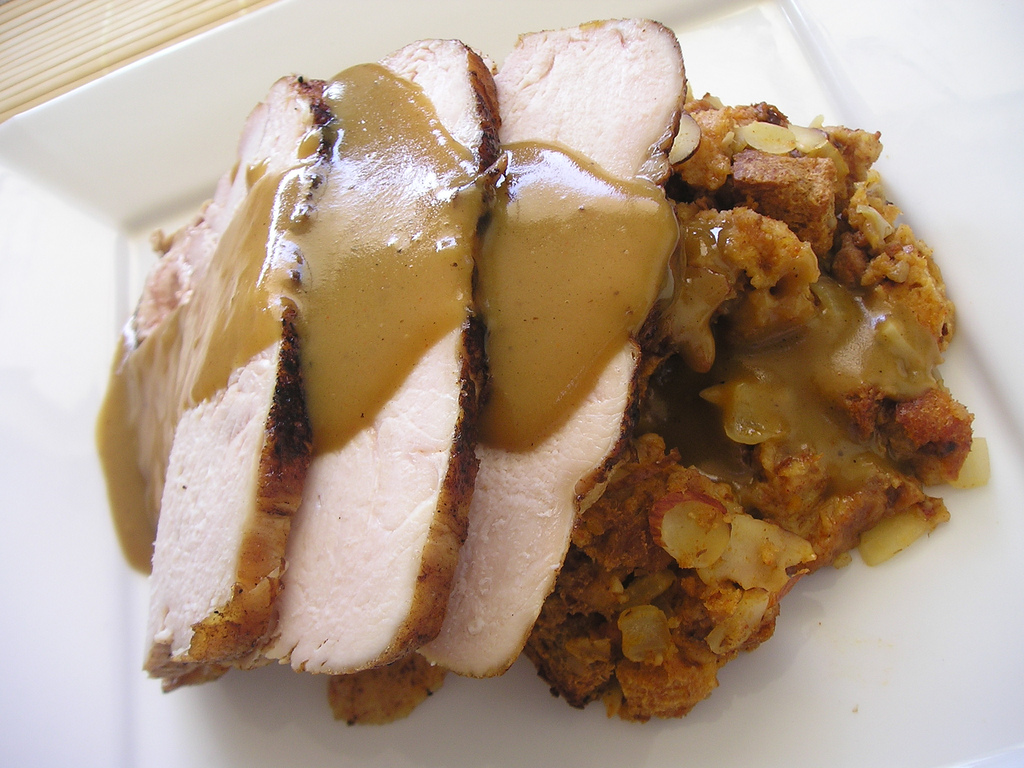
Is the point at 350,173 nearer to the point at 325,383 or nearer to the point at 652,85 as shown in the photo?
the point at 325,383

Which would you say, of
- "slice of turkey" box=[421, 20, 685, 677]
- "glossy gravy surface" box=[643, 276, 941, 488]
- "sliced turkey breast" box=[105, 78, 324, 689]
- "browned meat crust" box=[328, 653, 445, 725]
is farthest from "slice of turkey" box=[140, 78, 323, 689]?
"glossy gravy surface" box=[643, 276, 941, 488]

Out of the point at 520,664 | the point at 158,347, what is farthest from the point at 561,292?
the point at 158,347

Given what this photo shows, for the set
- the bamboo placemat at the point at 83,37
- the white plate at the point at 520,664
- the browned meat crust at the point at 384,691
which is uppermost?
the bamboo placemat at the point at 83,37

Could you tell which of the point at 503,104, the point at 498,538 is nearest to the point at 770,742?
the point at 498,538

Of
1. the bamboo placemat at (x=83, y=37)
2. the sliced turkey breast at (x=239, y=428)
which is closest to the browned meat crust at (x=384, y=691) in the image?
the sliced turkey breast at (x=239, y=428)

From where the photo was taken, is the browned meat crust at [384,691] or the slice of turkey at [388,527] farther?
the browned meat crust at [384,691]

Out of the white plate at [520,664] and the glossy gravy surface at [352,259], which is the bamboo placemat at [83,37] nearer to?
the white plate at [520,664]

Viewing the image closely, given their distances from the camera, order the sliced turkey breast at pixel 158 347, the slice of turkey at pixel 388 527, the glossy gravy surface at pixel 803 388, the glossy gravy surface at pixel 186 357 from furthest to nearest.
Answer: the sliced turkey breast at pixel 158 347 < the glossy gravy surface at pixel 803 388 < the glossy gravy surface at pixel 186 357 < the slice of turkey at pixel 388 527
